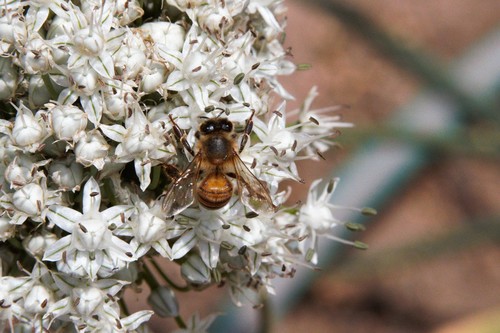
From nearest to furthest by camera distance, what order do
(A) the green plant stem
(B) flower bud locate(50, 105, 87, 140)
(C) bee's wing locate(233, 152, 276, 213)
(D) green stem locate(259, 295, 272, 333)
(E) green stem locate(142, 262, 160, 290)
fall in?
(B) flower bud locate(50, 105, 87, 140) → (C) bee's wing locate(233, 152, 276, 213) → (E) green stem locate(142, 262, 160, 290) → (D) green stem locate(259, 295, 272, 333) → (A) the green plant stem

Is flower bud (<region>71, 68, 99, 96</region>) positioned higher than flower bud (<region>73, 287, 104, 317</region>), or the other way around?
flower bud (<region>71, 68, 99, 96</region>)

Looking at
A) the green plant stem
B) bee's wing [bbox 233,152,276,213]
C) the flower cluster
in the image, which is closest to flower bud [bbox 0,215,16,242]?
the flower cluster

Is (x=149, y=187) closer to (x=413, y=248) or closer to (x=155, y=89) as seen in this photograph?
(x=155, y=89)

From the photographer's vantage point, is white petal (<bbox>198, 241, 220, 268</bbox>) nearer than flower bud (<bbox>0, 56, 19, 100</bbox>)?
No

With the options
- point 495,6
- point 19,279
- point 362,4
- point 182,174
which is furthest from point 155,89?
point 495,6

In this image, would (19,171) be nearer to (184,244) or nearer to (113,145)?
(113,145)

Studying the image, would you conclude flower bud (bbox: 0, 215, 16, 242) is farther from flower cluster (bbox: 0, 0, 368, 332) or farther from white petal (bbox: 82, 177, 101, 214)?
white petal (bbox: 82, 177, 101, 214)

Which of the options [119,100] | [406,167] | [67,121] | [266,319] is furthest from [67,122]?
[406,167]
